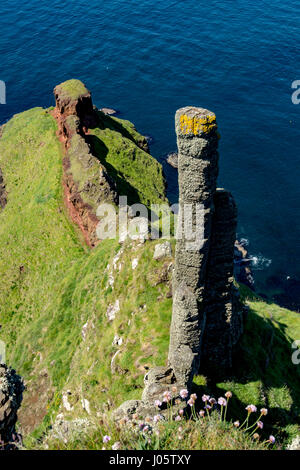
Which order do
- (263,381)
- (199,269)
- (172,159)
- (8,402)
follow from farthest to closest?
(172,159) < (263,381) < (199,269) < (8,402)

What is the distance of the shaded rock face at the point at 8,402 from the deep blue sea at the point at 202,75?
57.5 meters

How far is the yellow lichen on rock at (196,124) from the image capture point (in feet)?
51.6

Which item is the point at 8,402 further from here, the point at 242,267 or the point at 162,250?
the point at 242,267

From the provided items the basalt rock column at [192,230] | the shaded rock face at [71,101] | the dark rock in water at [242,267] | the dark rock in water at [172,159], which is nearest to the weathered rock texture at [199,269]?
the basalt rock column at [192,230]

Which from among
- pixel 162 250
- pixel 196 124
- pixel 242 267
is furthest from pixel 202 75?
pixel 196 124

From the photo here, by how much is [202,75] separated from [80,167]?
227 feet

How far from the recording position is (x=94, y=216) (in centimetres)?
4581

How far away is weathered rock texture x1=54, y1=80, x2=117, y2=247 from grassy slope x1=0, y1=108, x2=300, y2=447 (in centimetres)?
210

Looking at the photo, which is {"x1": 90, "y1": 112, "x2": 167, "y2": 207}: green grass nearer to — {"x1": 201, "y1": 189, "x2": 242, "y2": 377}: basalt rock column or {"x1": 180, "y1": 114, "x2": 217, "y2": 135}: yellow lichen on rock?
{"x1": 201, "y1": 189, "x2": 242, "y2": 377}: basalt rock column

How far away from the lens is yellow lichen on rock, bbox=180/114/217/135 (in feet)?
51.6

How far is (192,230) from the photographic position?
18.5 m

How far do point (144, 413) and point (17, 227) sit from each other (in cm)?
4442

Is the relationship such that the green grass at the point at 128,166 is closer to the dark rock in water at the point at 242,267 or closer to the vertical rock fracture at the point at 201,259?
the dark rock in water at the point at 242,267

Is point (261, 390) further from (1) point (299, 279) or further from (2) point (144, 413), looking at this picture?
(1) point (299, 279)
